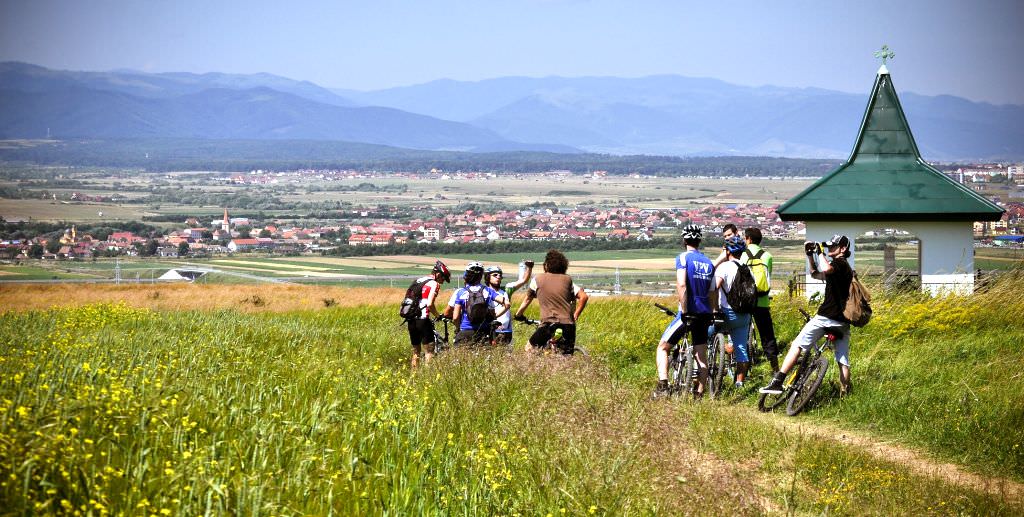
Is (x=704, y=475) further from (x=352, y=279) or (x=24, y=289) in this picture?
(x=352, y=279)

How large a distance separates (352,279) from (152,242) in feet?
169

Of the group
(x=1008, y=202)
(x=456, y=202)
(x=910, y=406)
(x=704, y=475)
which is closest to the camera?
(x=704, y=475)

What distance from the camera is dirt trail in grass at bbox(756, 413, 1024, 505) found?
8.27 meters

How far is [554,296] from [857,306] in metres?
3.19

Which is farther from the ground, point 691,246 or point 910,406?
point 691,246

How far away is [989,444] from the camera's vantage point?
933 cm

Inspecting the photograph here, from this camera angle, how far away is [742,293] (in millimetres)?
11766

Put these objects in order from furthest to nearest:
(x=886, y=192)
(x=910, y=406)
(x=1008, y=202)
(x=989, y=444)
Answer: (x=1008, y=202) → (x=886, y=192) → (x=910, y=406) → (x=989, y=444)

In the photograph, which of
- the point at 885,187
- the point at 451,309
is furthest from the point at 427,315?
the point at 885,187

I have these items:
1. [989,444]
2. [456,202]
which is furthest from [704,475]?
[456,202]

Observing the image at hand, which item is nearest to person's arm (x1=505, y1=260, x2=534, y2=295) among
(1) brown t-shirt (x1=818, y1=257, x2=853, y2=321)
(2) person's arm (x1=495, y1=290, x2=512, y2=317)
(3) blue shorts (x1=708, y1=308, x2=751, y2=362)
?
(2) person's arm (x1=495, y1=290, x2=512, y2=317)

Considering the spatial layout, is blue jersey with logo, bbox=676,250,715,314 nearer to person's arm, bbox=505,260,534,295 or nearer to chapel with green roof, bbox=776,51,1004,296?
person's arm, bbox=505,260,534,295

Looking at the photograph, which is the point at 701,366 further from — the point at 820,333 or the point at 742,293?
the point at 820,333

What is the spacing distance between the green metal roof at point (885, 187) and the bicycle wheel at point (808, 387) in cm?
1149
